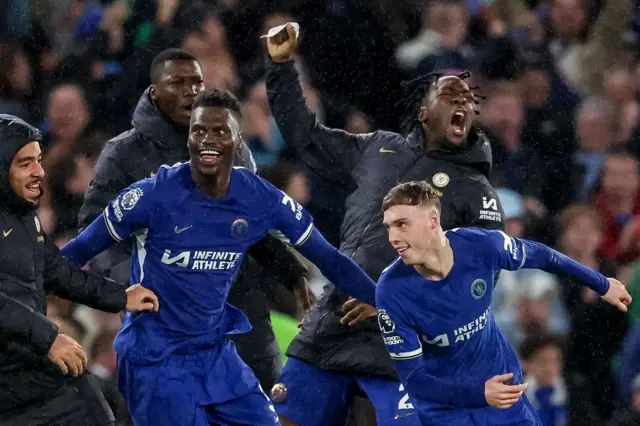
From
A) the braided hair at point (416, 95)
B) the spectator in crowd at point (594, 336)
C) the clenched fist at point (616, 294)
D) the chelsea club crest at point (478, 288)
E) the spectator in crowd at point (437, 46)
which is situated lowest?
the spectator in crowd at point (594, 336)

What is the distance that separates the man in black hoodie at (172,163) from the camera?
241 inches

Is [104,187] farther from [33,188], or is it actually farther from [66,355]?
[66,355]

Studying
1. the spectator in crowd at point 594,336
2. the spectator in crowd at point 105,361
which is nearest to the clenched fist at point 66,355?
Result: the spectator in crowd at point 105,361

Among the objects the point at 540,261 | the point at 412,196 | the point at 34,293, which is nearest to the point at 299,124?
the point at 412,196

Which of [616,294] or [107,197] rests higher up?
[107,197]

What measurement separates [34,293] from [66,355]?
31 centimetres

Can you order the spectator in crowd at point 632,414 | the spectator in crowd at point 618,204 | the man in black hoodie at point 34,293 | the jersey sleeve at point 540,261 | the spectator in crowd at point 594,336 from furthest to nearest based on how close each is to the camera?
the spectator in crowd at point 618,204 < the spectator in crowd at point 594,336 < the spectator in crowd at point 632,414 < the jersey sleeve at point 540,261 < the man in black hoodie at point 34,293

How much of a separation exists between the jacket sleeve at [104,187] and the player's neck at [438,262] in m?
1.50

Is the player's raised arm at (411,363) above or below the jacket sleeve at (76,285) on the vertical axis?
below

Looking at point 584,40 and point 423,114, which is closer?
point 423,114

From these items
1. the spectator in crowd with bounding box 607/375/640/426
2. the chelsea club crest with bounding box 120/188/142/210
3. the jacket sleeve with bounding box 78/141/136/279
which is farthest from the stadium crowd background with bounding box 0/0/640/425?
the chelsea club crest with bounding box 120/188/142/210

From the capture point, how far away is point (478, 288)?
534cm

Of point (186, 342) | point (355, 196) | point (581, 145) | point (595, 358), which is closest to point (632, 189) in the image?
point (581, 145)

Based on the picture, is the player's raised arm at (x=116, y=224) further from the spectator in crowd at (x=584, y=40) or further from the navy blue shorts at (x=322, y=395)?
the spectator in crowd at (x=584, y=40)
